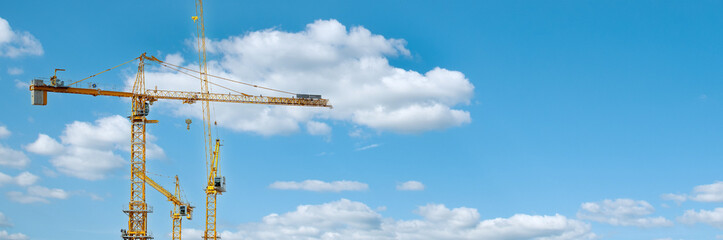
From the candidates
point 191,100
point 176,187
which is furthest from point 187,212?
point 191,100

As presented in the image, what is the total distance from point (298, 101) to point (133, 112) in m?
42.4

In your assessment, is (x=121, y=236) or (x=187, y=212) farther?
(x=187, y=212)

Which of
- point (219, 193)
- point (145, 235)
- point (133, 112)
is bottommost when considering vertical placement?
point (145, 235)

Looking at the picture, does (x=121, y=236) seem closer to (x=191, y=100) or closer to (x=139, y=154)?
(x=139, y=154)

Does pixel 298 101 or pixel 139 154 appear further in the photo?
pixel 298 101

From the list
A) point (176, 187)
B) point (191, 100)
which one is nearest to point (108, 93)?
point (191, 100)

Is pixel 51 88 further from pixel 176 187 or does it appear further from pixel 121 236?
pixel 176 187

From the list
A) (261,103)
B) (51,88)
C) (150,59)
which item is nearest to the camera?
(51,88)

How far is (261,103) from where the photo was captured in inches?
7667

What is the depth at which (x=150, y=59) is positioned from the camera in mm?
176875

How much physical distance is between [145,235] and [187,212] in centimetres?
3182

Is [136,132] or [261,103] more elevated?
[261,103]

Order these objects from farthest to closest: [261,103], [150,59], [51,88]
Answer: [261,103]
[150,59]
[51,88]

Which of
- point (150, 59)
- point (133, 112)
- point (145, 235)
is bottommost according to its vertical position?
point (145, 235)
